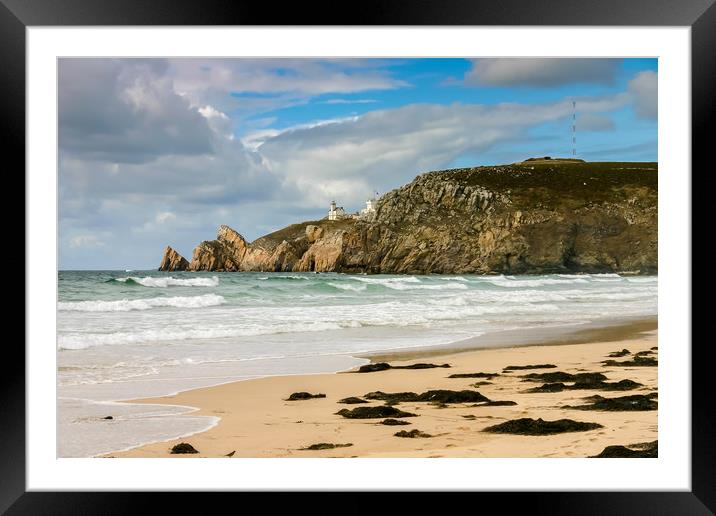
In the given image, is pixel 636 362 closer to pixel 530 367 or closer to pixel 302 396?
pixel 530 367

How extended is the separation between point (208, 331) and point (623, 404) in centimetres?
576

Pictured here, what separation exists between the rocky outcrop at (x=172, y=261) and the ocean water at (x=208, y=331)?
24.6 ft

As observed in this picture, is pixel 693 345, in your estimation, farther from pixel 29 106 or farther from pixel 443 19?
pixel 29 106

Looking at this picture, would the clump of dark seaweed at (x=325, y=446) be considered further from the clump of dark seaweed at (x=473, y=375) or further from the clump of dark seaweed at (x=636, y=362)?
the clump of dark seaweed at (x=636, y=362)

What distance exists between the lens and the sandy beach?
378 centimetres

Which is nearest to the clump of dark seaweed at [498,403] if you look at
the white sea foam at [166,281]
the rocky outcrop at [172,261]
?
the white sea foam at [166,281]

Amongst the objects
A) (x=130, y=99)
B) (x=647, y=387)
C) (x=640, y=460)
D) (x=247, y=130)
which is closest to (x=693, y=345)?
(x=640, y=460)

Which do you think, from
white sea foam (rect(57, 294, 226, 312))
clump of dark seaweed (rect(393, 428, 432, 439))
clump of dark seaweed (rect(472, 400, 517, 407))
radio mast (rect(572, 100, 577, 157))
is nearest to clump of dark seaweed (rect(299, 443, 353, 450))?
clump of dark seaweed (rect(393, 428, 432, 439))

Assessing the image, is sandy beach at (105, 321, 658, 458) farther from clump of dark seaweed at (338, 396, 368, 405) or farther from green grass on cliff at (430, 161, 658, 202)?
green grass on cliff at (430, 161, 658, 202)

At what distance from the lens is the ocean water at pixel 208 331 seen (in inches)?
184

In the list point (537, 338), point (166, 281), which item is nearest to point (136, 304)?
point (166, 281)

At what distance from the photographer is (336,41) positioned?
2.89 meters

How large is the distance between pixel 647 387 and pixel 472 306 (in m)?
10.3

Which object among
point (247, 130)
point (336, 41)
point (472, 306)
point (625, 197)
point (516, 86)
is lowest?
point (472, 306)
